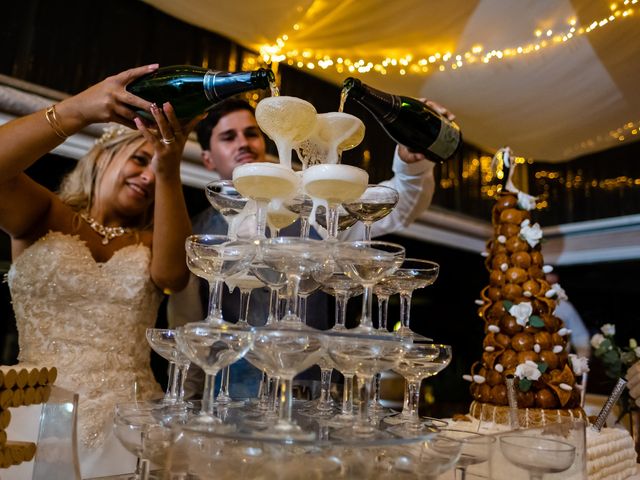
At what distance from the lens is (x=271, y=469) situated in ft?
2.07

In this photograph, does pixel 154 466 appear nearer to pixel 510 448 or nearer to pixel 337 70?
pixel 510 448

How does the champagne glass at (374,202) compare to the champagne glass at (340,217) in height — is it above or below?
above

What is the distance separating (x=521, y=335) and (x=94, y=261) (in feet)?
4.30

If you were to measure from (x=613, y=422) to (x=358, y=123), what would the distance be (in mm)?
1687

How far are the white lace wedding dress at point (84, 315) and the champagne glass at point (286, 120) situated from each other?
0.89 m

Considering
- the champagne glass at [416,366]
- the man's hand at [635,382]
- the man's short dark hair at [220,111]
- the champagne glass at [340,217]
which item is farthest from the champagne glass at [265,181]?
the man's hand at [635,382]

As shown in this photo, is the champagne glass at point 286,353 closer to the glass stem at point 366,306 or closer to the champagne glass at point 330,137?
the glass stem at point 366,306

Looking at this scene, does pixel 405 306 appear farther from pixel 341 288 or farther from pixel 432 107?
pixel 432 107

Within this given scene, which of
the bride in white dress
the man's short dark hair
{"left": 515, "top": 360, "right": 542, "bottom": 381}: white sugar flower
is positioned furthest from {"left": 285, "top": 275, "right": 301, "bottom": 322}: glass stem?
the man's short dark hair

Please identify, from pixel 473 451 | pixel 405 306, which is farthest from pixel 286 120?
pixel 473 451

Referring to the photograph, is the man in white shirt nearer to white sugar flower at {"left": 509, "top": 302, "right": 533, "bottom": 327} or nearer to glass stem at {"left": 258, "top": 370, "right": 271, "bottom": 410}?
white sugar flower at {"left": 509, "top": 302, "right": 533, "bottom": 327}

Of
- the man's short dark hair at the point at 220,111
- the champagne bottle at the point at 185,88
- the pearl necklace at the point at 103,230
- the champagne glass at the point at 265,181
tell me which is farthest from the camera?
the man's short dark hair at the point at 220,111

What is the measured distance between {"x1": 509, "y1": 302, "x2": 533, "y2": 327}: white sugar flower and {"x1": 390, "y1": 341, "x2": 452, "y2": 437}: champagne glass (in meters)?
0.60

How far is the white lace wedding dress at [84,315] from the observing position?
147cm
